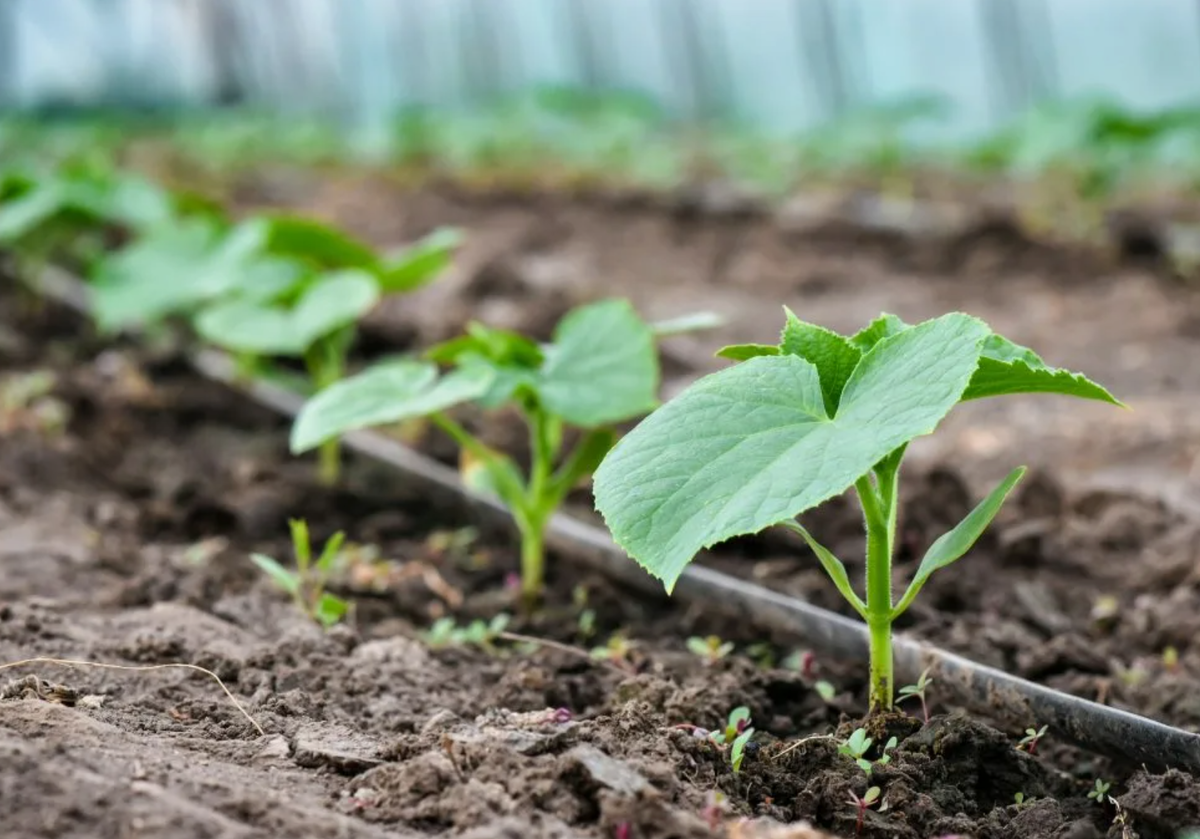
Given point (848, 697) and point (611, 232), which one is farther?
point (611, 232)

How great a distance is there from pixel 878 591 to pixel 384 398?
96 centimetres

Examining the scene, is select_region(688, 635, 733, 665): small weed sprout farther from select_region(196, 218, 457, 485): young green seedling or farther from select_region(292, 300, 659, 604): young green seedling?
select_region(196, 218, 457, 485): young green seedling

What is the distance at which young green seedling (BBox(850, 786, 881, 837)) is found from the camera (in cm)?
154

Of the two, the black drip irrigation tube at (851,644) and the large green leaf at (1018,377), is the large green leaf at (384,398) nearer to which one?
the black drip irrigation tube at (851,644)

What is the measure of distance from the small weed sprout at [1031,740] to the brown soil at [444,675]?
0.13 feet

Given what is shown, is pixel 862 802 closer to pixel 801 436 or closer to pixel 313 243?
pixel 801 436

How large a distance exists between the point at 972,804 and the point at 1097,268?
471cm

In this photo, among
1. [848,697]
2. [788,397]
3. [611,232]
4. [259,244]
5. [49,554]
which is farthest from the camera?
[611,232]

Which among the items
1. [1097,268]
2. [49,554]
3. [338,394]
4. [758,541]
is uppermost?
[338,394]

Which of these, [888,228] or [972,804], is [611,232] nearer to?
[888,228]

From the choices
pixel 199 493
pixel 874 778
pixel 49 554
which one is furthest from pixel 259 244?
pixel 874 778

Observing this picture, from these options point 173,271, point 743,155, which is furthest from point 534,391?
point 743,155

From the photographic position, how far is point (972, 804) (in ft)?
5.35

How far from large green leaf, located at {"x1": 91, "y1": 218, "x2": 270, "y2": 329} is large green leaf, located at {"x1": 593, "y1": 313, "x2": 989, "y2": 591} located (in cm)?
209
